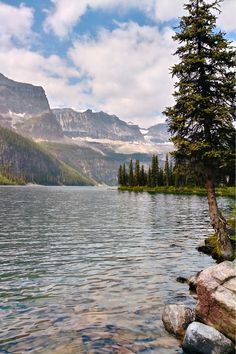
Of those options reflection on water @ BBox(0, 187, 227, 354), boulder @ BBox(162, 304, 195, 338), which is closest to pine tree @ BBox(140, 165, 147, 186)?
reflection on water @ BBox(0, 187, 227, 354)

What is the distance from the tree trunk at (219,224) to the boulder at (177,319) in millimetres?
10672

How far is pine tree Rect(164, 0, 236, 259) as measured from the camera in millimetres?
24031

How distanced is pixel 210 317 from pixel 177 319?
128 cm

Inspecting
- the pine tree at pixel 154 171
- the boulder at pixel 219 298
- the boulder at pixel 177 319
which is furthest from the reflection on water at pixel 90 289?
the pine tree at pixel 154 171

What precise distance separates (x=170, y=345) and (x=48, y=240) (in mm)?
24831

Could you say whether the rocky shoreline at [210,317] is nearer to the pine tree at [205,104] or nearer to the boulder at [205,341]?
the boulder at [205,341]

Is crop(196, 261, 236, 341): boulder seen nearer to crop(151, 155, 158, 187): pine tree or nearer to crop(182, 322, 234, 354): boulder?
crop(182, 322, 234, 354): boulder

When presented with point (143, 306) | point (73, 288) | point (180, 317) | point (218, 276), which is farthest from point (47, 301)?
point (218, 276)

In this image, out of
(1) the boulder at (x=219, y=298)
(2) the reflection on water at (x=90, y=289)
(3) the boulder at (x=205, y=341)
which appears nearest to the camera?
(3) the boulder at (x=205, y=341)

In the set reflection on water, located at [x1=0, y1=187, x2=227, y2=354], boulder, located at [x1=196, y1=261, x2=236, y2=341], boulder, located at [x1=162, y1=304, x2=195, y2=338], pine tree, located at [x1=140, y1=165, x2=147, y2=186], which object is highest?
pine tree, located at [x1=140, y1=165, x2=147, y2=186]

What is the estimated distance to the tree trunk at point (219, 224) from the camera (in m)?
24.0

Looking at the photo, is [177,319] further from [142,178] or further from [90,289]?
[142,178]

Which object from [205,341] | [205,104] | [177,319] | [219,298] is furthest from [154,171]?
[205,341]

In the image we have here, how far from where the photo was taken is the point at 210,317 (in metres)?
13.4
